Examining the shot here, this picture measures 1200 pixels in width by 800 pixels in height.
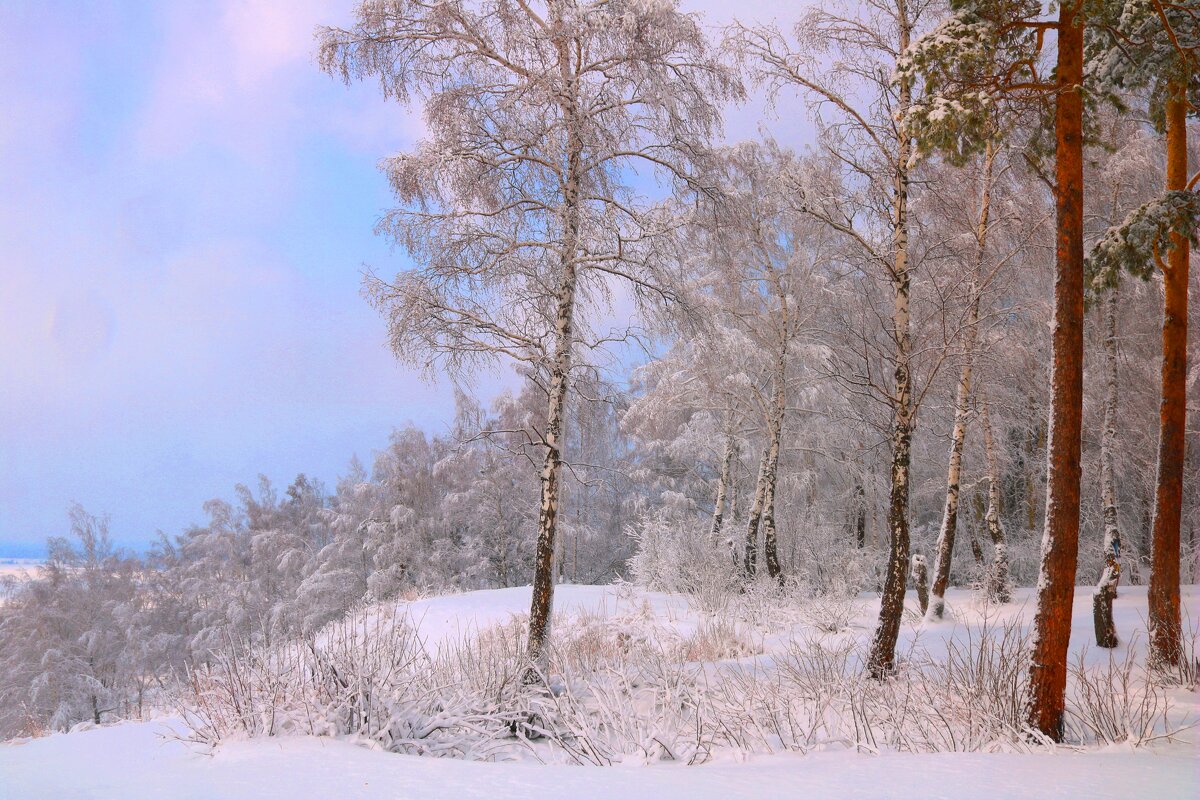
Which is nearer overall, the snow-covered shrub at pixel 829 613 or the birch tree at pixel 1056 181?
the birch tree at pixel 1056 181

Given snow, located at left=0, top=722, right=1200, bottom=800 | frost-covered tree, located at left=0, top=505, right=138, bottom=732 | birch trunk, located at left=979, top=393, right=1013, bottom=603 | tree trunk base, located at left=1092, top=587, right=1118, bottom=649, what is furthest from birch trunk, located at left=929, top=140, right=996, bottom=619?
frost-covered tree, located at left=0, top=505, right=138, bottom=732

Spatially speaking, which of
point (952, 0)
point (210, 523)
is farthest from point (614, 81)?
point (210, 523)

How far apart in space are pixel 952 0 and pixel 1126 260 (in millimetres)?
3100

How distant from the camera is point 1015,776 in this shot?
10.7 ft

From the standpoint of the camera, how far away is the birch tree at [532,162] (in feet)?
22.9

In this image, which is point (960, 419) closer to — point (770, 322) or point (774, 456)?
point (774, 456)

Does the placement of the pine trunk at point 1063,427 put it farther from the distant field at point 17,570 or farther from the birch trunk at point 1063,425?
the distant field at point 17,570

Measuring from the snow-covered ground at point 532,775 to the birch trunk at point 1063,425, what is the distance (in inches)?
20.2

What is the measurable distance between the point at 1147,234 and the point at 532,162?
20.0ft

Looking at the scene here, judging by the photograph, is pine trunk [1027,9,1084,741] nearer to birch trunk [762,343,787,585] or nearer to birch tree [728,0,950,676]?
birch tree [728,0,950,676]

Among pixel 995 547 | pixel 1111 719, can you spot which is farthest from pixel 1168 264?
pixel 995 547

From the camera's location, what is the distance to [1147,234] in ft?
20.9

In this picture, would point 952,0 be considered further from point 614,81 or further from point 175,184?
point 175,184

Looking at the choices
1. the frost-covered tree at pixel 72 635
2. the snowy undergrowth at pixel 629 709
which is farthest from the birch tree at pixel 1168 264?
the frost-covered tree at pixel 72 635
